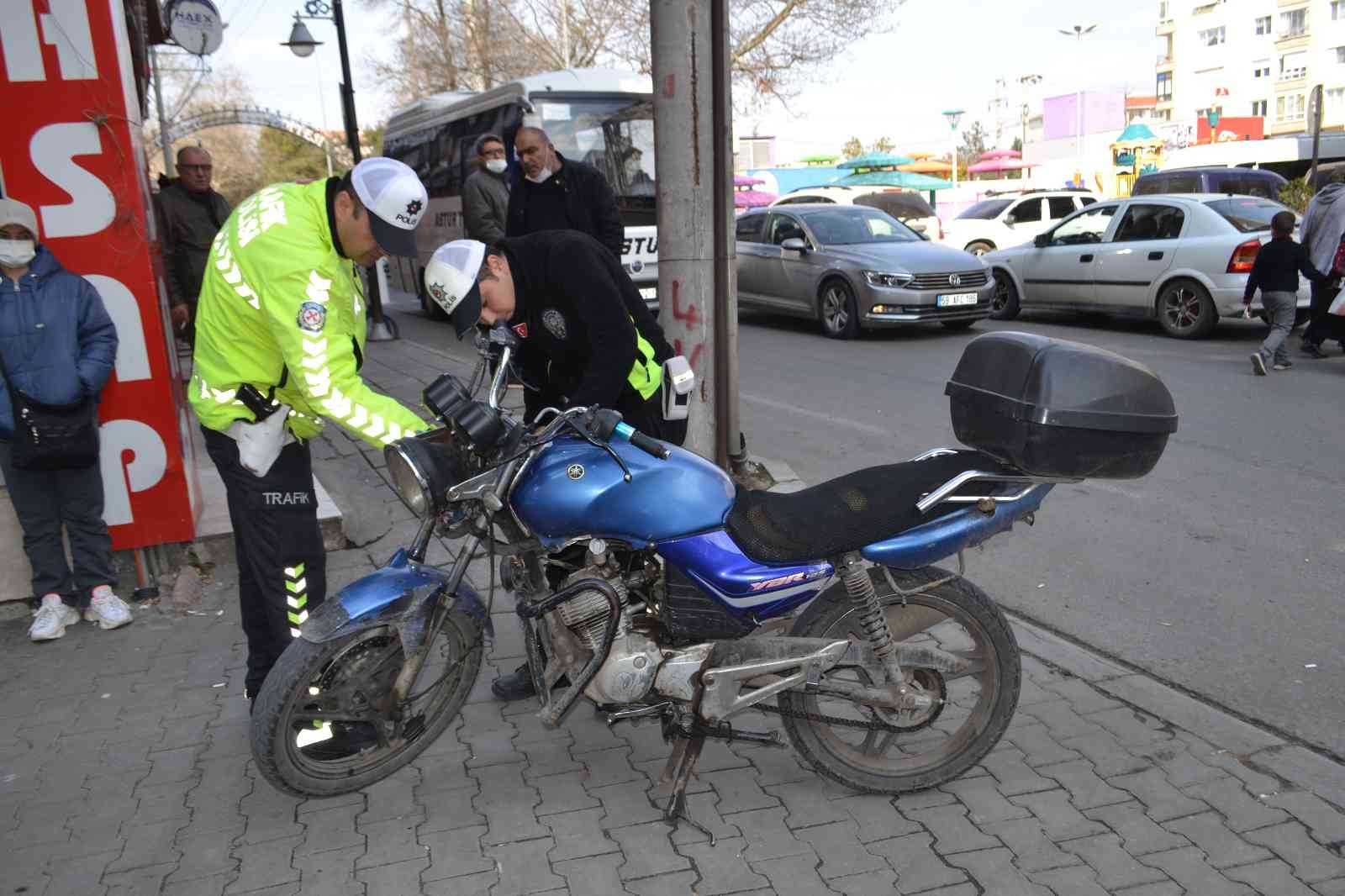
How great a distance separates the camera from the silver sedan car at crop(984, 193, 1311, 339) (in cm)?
1169

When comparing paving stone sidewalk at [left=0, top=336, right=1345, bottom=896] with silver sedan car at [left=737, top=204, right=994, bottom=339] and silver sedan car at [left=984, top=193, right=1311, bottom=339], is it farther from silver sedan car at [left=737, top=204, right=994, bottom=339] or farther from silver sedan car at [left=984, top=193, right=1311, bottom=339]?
silver sedan car at [left=984, top=193, right=1311, bottom=339]

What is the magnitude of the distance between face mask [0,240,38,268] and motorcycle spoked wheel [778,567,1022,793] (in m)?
3.56

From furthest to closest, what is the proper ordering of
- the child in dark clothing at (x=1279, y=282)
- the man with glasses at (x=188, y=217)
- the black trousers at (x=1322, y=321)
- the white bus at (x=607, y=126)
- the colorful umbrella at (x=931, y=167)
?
the colorful umbrella at (x=931, y=167), the white bus at (x=607, y=126), the black trousers at (x=1322, y=321), the child in dark clothing at (x=1279, y=282), the man with glasses at (x=188, y=217)

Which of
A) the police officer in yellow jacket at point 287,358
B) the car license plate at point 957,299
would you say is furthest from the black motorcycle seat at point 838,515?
the car license plate at point 957,299

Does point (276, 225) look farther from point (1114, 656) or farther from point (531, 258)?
point (1114, 656)

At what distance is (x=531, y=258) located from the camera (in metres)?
3.75

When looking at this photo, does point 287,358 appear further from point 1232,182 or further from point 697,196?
point 1232,182

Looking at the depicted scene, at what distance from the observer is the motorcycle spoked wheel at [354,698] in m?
3.08

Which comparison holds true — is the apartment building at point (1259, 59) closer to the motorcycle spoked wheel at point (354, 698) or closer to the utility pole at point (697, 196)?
the utility pole at point (697, 196)

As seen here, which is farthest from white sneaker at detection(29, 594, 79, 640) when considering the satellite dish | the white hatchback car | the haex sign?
the white hatchback car

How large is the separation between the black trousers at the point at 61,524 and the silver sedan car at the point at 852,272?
367 inches

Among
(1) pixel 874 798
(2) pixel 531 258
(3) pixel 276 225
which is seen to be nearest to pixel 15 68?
(3) pixel 276 225

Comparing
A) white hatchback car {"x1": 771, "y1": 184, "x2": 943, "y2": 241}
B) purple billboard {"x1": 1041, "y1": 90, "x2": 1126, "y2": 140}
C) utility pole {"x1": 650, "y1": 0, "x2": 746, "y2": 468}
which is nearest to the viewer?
utility pole {"x1": 650, "y1": 0, "x2": 746, "y2": 468}

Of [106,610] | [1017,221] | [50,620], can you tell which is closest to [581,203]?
[106,610]
